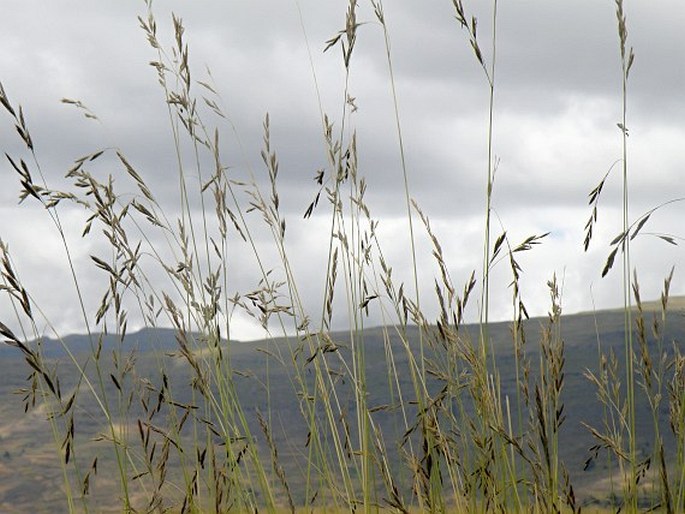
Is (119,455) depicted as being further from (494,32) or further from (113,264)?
(494,32)

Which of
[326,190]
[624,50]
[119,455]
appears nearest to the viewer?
[624,50]

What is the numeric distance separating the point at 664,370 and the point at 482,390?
0.64 meters

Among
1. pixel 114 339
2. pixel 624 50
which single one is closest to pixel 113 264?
pixel 114 339

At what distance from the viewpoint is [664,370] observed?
2.56 meters

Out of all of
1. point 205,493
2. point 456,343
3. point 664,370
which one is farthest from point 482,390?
point 205,493

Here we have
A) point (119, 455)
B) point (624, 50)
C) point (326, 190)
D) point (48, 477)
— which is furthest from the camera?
point (48, 477)

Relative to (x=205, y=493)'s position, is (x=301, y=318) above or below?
above

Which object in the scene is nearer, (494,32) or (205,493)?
(494,32)

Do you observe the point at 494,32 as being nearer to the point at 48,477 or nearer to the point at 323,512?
the point at 323,512

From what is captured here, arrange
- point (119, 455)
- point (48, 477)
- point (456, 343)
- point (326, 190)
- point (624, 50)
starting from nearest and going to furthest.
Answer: point (456, 343) → point (624, 50) → point (119, 455) → point (326, 190) → point (48, 477)

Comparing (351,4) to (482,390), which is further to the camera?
(351,4)

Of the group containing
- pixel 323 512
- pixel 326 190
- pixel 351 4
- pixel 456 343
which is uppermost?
pixel 351 4

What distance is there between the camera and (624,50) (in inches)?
96.3

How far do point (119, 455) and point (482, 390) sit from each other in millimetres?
1075
